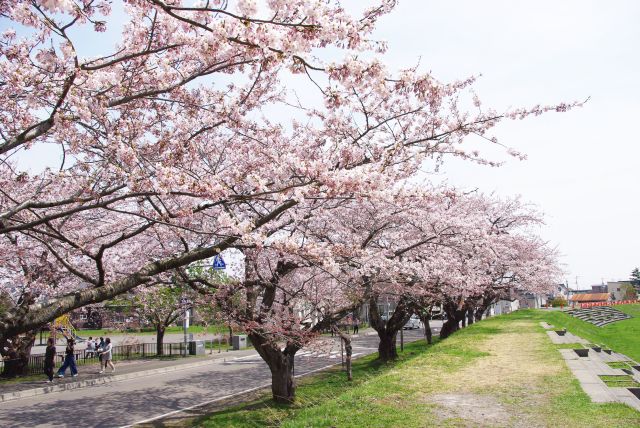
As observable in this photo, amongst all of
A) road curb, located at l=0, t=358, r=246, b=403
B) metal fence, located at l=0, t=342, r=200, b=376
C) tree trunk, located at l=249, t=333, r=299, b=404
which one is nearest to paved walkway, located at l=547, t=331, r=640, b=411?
tree trunk, located at l=249, t=333, r=299, b=404

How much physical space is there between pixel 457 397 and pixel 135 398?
11543 millimetres

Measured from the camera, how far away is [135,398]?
15773mm

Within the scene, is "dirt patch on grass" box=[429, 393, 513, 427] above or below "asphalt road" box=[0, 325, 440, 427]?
above

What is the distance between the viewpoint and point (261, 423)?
11766 mm

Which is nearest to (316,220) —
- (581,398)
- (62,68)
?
(581,398)

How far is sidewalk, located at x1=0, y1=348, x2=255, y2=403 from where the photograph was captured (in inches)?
658

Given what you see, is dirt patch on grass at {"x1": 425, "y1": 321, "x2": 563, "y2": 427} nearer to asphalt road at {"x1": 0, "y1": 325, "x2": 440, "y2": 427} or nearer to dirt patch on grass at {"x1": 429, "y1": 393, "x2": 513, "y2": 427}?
dirt patch on grass at {"x1": 429, "y1": 393, "x2": 513, "y2": 427}

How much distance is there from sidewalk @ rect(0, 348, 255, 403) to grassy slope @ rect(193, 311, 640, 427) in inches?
319

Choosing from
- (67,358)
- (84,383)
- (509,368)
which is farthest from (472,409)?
(67,358)

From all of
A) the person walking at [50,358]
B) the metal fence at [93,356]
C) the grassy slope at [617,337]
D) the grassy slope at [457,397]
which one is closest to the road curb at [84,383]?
the person walking at [50,358]

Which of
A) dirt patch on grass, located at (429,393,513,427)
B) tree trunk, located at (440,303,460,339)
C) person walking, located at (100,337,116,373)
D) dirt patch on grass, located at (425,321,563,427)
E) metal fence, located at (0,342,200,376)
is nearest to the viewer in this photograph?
dirt patch on grass, located at (429,393,513,427)

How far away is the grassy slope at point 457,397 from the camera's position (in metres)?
7.23

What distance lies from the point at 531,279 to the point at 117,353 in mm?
25840

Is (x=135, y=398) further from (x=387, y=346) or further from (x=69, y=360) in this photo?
(x=387, y=346)
